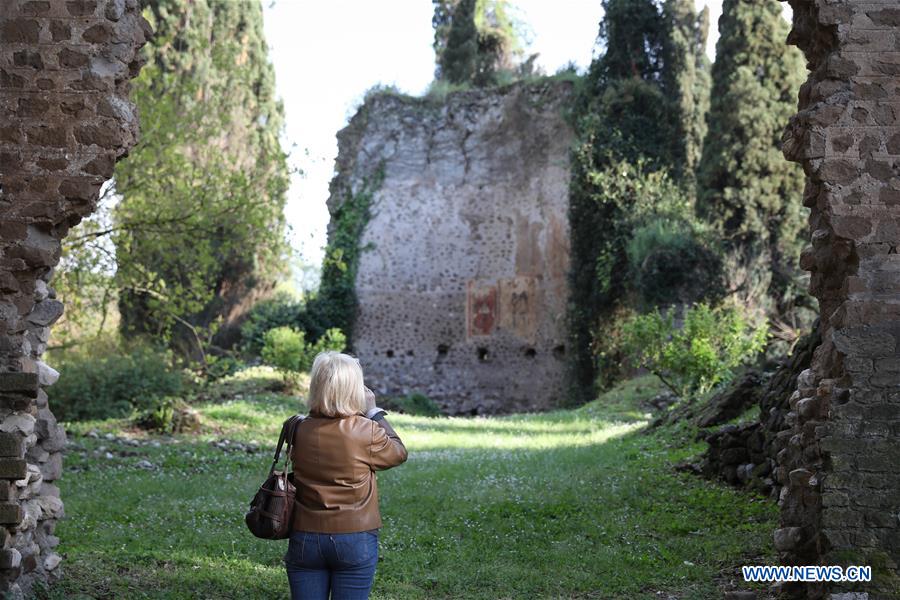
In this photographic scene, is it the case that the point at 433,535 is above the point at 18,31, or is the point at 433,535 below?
below

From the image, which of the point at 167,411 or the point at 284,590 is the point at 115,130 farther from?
the point at 167,411

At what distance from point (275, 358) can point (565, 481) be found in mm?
10766

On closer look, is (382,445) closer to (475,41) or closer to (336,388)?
(336,388)

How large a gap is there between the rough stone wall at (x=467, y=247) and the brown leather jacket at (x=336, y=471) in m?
20.0

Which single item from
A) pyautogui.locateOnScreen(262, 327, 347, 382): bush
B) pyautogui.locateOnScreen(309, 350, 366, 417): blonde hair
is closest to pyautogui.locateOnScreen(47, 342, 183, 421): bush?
pyautogui.locateOnScreen(262, 327, 347, 382): bush

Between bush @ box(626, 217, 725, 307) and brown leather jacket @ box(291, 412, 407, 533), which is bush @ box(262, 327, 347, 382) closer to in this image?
bush @ box(626, 217, 725, 307)

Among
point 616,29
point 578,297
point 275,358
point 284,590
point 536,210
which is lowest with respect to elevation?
point 284,590

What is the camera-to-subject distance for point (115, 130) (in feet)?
19.9

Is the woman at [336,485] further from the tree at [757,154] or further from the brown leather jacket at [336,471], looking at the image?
the tree at [757,154]

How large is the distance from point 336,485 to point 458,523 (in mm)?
4229

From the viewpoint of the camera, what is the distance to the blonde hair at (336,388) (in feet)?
13.1

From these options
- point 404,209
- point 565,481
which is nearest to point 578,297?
point 404,209

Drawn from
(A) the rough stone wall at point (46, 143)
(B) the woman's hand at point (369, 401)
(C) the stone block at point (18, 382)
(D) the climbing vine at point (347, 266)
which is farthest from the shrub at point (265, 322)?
(B) the woman's hand at point (369, 401)

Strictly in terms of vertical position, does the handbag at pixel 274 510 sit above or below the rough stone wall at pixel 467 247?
below
